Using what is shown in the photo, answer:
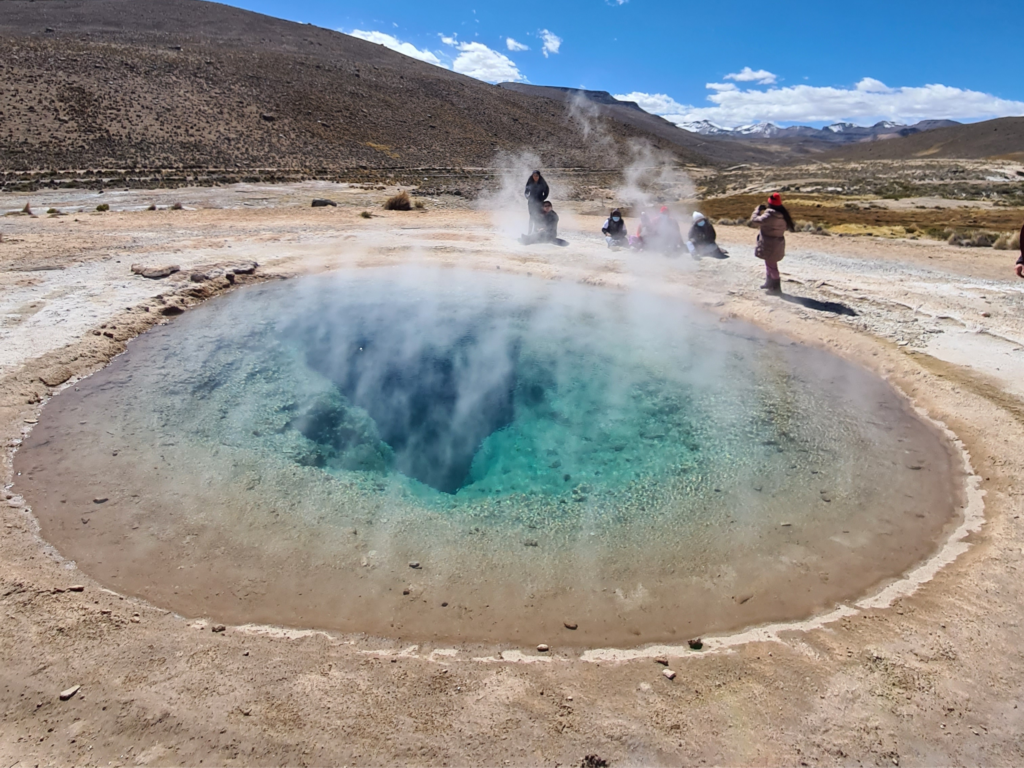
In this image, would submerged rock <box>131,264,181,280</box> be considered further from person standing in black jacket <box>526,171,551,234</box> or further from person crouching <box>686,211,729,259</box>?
person crouching <box>686,211,729,259</box>

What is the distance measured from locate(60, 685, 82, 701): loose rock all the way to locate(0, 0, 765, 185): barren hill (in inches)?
1455

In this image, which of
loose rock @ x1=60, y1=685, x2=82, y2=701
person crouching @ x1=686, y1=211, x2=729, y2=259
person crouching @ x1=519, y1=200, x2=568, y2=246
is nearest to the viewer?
loose rock @ x1=60, y1=685, x2=82, y2=701

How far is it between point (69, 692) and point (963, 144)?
392 ft

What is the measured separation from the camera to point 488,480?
500cm

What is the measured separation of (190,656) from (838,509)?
4.52 m

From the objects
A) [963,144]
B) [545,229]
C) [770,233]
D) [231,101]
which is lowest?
[545,229]

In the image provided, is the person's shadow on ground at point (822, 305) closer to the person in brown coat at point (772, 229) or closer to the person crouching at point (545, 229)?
the person in brown coat at point (772, 229)

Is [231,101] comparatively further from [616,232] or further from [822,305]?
[822,305]

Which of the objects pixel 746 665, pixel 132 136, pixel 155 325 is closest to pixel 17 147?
pixel 132 136

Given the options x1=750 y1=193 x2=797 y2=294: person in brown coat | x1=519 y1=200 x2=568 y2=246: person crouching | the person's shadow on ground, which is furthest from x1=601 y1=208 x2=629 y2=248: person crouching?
the person's shadow on ground

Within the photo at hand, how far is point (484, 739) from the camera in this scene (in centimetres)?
256

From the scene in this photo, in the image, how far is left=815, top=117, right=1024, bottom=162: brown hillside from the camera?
82.8 meters

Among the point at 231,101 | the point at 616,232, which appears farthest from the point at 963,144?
the point at 616,232

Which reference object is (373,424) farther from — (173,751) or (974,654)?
(974,654)
